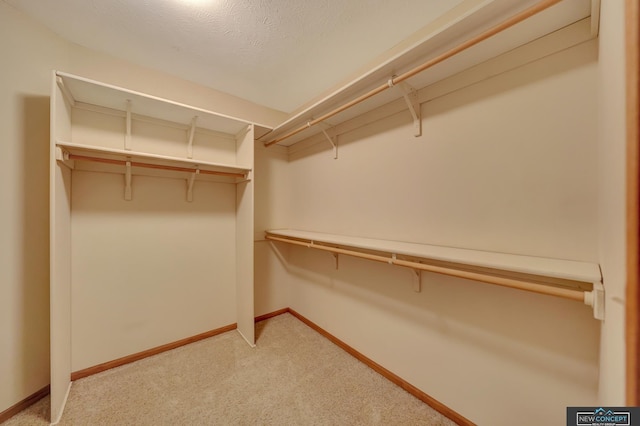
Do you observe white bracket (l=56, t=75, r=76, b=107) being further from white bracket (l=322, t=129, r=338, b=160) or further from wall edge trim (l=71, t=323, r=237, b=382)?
wall edge trim (l=71, t=323, r=237, b=382)

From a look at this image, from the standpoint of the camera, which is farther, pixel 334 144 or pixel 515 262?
pixel 334 144

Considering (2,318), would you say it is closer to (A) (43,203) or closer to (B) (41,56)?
(A) (43,203)

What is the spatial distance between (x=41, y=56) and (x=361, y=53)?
227 cm

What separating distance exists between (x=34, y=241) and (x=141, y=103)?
1195 mm

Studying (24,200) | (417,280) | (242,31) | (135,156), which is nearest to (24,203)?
(24,200)

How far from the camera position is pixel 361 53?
1832mm

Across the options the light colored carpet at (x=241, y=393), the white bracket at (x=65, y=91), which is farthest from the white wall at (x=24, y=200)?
the light colored carpet at (x=241, y=393)

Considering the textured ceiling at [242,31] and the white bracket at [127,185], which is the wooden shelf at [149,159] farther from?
the textured ceiling at [242,31]

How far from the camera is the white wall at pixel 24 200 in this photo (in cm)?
140

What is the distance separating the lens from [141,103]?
1758 millimetres

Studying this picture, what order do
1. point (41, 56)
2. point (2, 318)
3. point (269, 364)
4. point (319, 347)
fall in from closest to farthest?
point (2, 318) < point (41, 56) < point (269, 364) < point (319, 347)

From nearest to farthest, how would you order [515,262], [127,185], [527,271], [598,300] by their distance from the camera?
[598,300] → [527,271] → [515,262] → [127,185]

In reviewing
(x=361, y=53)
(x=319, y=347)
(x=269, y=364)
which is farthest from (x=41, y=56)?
(x=319, y=347)

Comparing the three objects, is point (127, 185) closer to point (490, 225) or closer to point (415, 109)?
point (415, 109)
